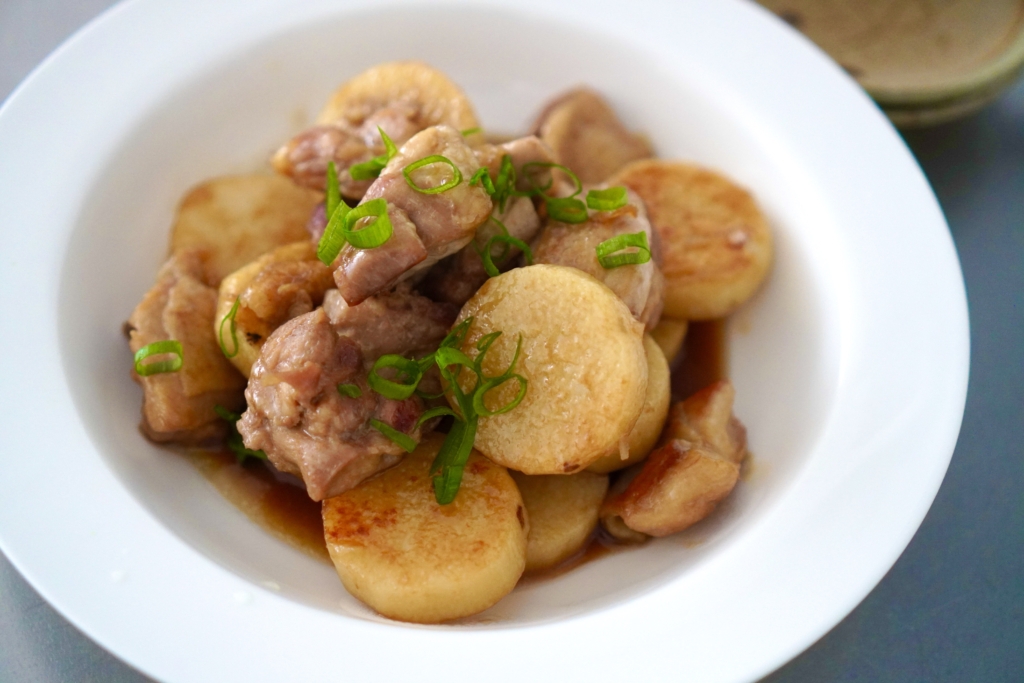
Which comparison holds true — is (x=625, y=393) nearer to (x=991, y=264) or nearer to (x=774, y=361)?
(x=774, y=361)

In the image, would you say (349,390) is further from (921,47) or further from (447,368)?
(921,47)

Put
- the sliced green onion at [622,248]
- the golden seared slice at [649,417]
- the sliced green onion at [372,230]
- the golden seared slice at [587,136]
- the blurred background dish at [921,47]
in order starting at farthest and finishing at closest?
the blurred background dish at [921,47] → the golden seared slice at [587,136] → the golden seared slice at [649,417] → the sliced green onion at [622,248] → the sliced green onion at [372,230]

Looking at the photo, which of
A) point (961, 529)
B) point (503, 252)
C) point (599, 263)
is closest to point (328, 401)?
point (503, 252)

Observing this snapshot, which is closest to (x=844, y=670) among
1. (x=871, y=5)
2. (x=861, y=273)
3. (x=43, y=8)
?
(x=861, y=273)

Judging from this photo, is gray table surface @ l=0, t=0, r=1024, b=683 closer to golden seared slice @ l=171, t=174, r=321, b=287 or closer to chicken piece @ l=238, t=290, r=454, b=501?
chicken piece @ l=238, t=290, r=454, b=501

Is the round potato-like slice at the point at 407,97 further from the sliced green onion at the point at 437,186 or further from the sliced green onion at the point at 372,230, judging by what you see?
the sliced green onion at the point at 372,230

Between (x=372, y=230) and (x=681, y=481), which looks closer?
(x=372, y=230)

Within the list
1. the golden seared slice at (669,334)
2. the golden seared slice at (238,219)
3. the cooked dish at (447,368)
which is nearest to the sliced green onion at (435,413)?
the cooked dish at (447,368)
